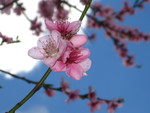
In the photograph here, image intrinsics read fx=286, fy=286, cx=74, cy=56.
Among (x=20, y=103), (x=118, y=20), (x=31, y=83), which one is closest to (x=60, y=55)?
(x=20, y=103)

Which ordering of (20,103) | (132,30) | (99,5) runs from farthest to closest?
(99,5) < (132,30) < (20,103)

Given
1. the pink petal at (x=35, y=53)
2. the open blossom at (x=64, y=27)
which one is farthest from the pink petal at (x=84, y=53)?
the pink petal at (x=35, y=53)

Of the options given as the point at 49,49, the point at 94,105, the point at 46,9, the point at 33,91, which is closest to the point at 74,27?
the point at 49,49

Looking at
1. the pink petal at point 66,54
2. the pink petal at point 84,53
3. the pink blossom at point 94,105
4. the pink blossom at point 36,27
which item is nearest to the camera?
the pink petal at point 66,54

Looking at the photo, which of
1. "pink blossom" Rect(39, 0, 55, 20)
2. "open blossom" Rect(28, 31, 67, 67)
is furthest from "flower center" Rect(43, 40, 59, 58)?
"pink blossom" Rect(39, 0, 55, 20)

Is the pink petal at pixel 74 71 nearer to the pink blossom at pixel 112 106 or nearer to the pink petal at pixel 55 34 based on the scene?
the pink petal at pixel 55 34

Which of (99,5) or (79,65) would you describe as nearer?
(79,65)

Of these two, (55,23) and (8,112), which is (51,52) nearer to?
(55,23)
